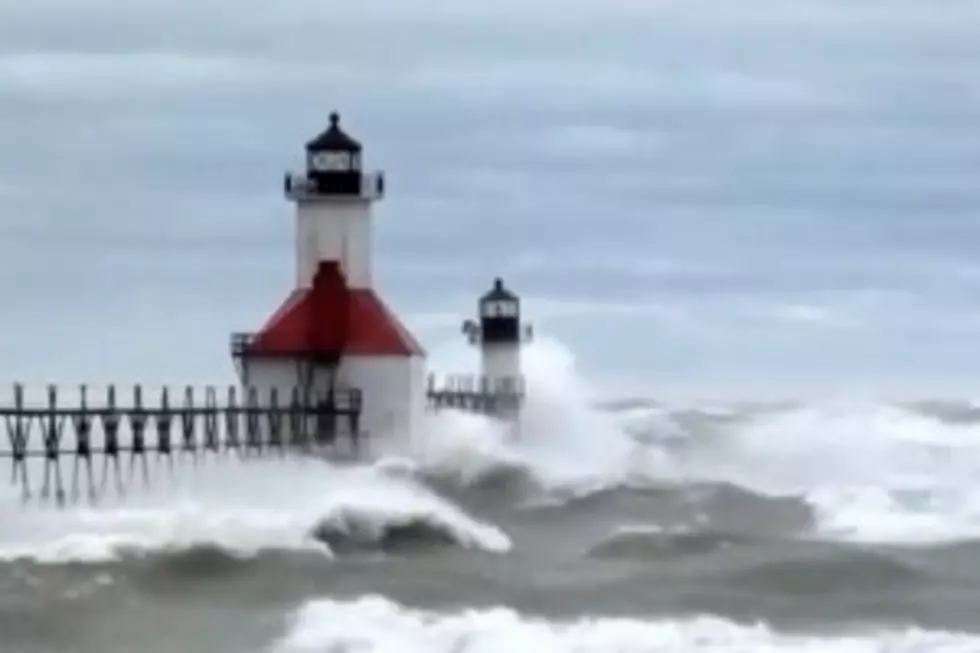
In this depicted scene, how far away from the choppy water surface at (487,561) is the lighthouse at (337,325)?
128cm

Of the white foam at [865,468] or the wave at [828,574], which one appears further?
the white foam at [865,468]

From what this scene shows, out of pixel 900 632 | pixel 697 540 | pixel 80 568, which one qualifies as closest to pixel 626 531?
pixel 697 540

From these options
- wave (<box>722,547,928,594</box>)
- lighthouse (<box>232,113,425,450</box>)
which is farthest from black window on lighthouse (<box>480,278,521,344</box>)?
wave (<box>722,547,928,594</box>)

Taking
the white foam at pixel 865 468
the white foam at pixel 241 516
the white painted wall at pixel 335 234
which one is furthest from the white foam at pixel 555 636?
the white painted wall at pixel 335 234

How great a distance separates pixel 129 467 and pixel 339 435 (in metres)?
4.26

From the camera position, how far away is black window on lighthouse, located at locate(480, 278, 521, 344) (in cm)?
6731

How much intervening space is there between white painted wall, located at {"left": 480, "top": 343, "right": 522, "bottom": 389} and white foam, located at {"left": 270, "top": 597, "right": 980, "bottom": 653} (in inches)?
1384

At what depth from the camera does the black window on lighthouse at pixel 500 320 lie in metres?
67.3

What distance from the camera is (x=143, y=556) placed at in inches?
1486

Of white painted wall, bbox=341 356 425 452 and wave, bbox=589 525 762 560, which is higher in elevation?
white painted wall, bbox=341 356 425 452

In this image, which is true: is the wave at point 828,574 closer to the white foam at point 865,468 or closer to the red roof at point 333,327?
the white foam at point 865,468

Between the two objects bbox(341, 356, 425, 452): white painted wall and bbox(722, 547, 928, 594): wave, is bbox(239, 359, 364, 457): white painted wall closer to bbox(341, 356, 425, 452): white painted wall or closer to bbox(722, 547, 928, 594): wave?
bbox(341, 356, 425, 452): white painted wall

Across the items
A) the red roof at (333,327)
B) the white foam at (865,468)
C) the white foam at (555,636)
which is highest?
the red roof at (333,327)

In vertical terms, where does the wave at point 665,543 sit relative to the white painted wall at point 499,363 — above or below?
below
